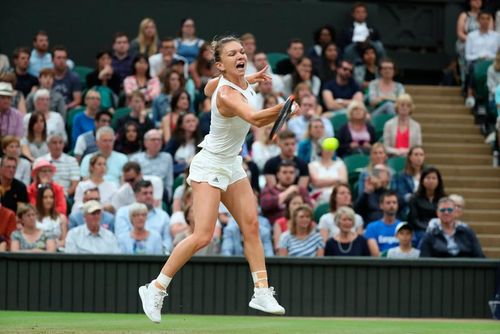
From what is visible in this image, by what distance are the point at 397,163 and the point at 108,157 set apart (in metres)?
3.85

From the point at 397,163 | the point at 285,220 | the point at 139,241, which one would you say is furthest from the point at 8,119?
the point at 397,163

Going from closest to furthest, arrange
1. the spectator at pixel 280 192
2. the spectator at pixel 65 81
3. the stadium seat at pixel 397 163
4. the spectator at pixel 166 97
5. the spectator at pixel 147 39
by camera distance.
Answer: the spectator at pixel 280 192, the stadium seat at pixel 397 163, the spectator at pixel 166 97, the spectator at pixel 65 81, the spectator at pixel 147 39

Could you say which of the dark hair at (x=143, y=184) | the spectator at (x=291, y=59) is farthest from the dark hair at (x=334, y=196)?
the spectator at (x=291, y=59)

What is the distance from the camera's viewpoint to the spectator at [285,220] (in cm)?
1378

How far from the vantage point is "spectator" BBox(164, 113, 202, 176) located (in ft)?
50.2

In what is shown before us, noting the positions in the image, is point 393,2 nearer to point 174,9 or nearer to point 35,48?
point 174,9

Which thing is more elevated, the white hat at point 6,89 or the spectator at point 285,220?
the white hat at point 6,89

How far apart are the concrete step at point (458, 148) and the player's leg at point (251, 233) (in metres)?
8.55

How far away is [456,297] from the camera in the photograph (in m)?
13.2

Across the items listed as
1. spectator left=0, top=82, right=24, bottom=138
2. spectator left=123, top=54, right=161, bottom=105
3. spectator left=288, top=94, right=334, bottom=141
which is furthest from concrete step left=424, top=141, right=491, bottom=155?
spectator left=0, top=82, right=24, bottom=138

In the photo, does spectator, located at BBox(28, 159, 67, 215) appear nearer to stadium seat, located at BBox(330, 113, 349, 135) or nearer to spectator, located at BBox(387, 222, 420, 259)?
spectator, located at BBox(387, 222, 420, 259)

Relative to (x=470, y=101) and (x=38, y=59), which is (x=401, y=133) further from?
(x=38, y=59)

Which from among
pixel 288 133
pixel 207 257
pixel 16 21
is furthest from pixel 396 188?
pixel 16 21

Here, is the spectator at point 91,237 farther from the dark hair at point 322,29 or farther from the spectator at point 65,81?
the dark hair at point 322,29
